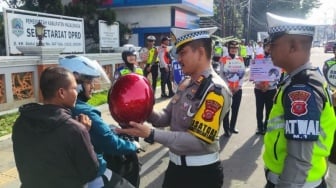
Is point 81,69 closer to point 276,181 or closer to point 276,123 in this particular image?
point 276,123

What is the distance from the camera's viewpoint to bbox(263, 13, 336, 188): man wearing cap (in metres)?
1.75

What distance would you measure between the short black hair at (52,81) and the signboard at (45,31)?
328 inches

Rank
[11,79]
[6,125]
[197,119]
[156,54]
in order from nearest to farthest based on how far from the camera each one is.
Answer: [197,119]
[6,125]
[11,79]
[156,54]

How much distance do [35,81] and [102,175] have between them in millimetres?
7360

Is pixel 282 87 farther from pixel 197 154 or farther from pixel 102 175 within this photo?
pixel 102 175

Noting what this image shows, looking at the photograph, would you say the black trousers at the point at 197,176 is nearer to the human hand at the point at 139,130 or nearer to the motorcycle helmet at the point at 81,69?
the human hand at the point at 139,130

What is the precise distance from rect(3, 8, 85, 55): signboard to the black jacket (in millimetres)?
8436

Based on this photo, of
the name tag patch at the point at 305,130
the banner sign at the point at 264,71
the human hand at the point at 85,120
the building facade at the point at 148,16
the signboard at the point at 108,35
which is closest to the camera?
the name tag patch at the point at 305,130

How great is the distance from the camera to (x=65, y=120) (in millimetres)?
1888

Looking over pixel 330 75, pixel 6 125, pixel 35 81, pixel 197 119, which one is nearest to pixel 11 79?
pixel 35 81

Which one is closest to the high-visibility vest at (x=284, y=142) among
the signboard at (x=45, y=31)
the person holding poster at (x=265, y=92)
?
the person holding poster at (x=265, y=92)

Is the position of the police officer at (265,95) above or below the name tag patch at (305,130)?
below

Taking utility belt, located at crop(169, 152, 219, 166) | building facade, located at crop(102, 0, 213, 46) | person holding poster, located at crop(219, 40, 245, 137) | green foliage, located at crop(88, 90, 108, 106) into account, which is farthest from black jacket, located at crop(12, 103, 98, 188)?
building facade, located at crop(102, 0, 213, 46)

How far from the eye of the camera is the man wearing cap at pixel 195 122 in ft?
7.07
